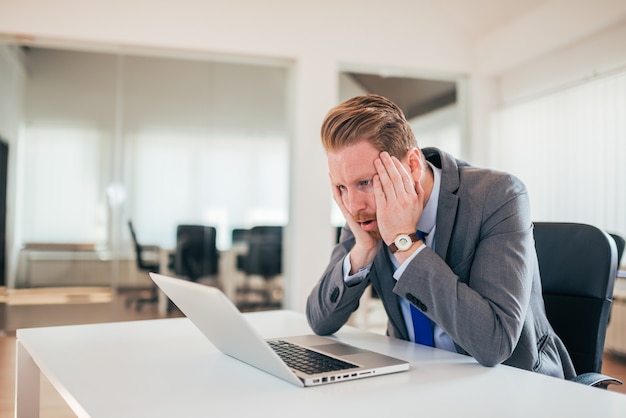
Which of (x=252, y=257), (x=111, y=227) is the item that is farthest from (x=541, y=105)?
(x=111, y=227)

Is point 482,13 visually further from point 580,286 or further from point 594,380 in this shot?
point 594,380

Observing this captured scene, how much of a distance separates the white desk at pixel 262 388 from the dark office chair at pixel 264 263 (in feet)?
12.4

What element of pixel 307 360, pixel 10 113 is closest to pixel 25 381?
pixel 307 360

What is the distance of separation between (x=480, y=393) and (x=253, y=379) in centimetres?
36

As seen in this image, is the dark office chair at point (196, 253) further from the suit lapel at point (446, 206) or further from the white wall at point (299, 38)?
the suit lapel at point (446, 206)

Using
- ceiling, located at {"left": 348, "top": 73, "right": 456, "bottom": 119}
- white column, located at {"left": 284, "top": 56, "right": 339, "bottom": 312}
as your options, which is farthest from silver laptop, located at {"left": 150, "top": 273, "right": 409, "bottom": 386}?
ceiling, located at {"left": 348, "top": 73, "right": 456, "bottom": 119}

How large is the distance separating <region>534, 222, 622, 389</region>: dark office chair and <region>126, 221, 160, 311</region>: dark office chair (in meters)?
3.81

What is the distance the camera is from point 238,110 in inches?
199

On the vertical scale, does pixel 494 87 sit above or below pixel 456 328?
above

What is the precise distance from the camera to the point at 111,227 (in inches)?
188

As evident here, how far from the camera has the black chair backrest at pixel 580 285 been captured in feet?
4.59

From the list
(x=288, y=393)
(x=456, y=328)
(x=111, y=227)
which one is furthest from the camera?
(x=111, y=227)

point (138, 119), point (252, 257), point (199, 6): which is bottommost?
point (252, 257)

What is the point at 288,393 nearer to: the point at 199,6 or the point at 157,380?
the point at 157,380
